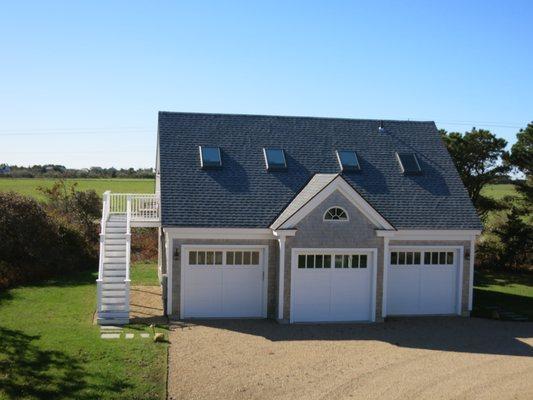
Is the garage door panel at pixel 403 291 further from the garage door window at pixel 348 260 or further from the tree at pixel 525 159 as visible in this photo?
the tree at pixel 525 159

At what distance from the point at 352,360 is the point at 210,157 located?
10.1m

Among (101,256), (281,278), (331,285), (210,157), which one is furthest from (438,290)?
(101,256)

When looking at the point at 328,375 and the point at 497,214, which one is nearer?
the point at 328,375

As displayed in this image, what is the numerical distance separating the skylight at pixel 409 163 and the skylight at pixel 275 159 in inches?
195

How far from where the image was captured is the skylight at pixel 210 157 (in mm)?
22875

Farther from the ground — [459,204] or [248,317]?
[459,204]

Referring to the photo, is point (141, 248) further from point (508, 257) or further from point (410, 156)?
point (508, 257)

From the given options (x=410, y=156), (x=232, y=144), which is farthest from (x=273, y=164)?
(x=410, y=156)

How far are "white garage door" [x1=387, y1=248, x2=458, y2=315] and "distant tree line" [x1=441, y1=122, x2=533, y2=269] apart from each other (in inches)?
534

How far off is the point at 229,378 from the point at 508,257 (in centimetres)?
2521

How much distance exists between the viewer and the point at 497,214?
121 ft

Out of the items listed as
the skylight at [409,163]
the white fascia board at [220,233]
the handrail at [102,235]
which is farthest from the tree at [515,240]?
the handrail at [102,235]

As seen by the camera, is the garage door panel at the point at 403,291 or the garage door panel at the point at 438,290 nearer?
the garage door panel at the point at 403,291

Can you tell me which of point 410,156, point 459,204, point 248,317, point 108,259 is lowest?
point 248,317
